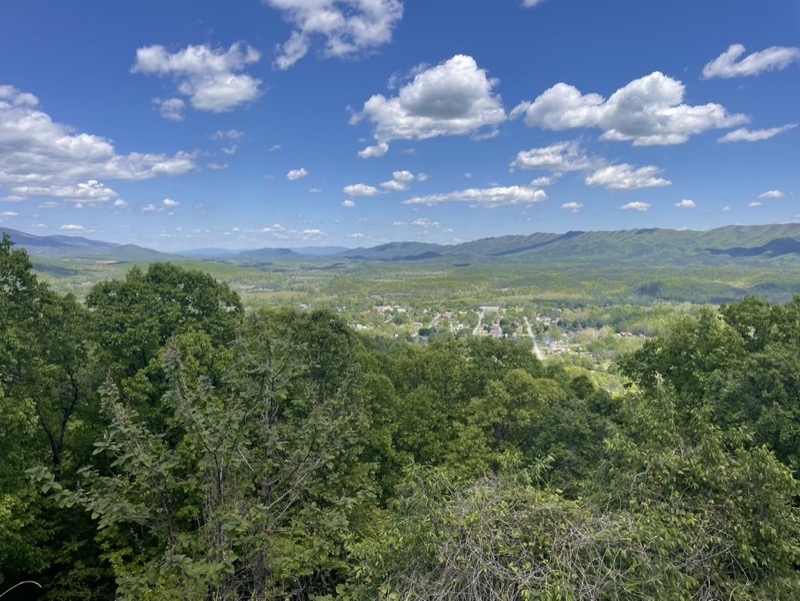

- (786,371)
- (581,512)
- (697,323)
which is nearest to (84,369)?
(581,512)

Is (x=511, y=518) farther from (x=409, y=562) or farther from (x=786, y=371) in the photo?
(x=786, y=371)

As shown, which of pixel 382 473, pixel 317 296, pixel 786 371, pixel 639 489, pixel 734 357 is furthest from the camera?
pixel 317 296

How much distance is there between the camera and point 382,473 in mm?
16422

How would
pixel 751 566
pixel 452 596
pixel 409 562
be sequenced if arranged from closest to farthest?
pixel 452 596 → pixel 409 562 → pixel 751 566

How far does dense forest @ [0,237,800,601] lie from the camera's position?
5.05m

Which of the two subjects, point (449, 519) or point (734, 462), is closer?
point (449, 519)

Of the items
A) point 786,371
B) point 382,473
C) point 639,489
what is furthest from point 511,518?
point 382,473

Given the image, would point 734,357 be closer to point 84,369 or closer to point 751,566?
point 751,566

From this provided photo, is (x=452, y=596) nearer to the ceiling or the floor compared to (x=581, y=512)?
nearer to the floor

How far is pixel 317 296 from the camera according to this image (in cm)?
16912

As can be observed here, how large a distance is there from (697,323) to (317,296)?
158535mm

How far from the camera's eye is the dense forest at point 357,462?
5047 mm

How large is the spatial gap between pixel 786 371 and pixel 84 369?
20697mm

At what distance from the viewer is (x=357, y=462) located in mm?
13938
